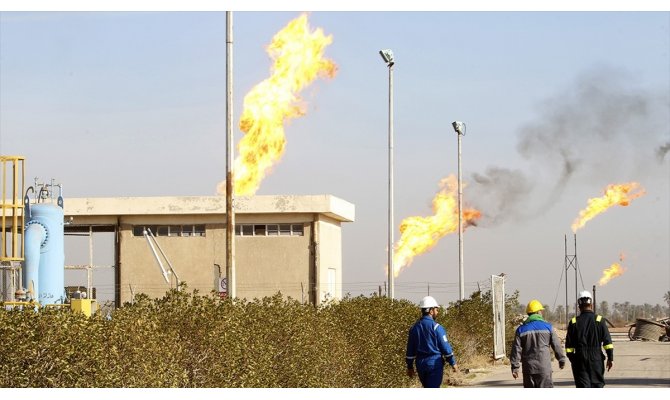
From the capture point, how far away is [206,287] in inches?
2244

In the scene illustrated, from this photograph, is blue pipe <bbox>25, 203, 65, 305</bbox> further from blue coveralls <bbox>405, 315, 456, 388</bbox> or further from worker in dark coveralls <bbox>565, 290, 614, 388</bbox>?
worker in dark coveralls <bbox>565, 290, 614, 388</bbox>

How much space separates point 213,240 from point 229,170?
Result: 30140 millimetres

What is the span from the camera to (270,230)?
5709 centimetres

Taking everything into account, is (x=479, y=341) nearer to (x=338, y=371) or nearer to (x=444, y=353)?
(x=338, y=371)

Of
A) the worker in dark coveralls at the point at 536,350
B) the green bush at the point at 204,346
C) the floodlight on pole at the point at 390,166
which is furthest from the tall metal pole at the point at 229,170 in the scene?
the floodlight on pole at the point at 390,166

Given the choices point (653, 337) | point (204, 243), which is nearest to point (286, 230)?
point (204, 243)

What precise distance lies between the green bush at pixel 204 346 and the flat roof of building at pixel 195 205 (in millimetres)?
28536

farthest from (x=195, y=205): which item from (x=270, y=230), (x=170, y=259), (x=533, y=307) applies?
(x=533, y=307)

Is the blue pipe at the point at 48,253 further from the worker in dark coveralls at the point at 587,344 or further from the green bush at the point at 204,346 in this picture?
the worker in dark coveralls at the point at 587,344

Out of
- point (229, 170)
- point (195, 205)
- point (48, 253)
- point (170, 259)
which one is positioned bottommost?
point (48, 253)

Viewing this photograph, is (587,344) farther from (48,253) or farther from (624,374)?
(48,253)

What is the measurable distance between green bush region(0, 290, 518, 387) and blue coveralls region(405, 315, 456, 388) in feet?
7.73

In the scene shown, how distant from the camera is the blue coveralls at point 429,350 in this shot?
58.6 ft

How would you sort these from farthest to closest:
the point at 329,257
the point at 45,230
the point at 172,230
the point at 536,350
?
1. the point at 329,257
2. the point at 172,230
3. the point at 45,230
4. the point at 536,350
